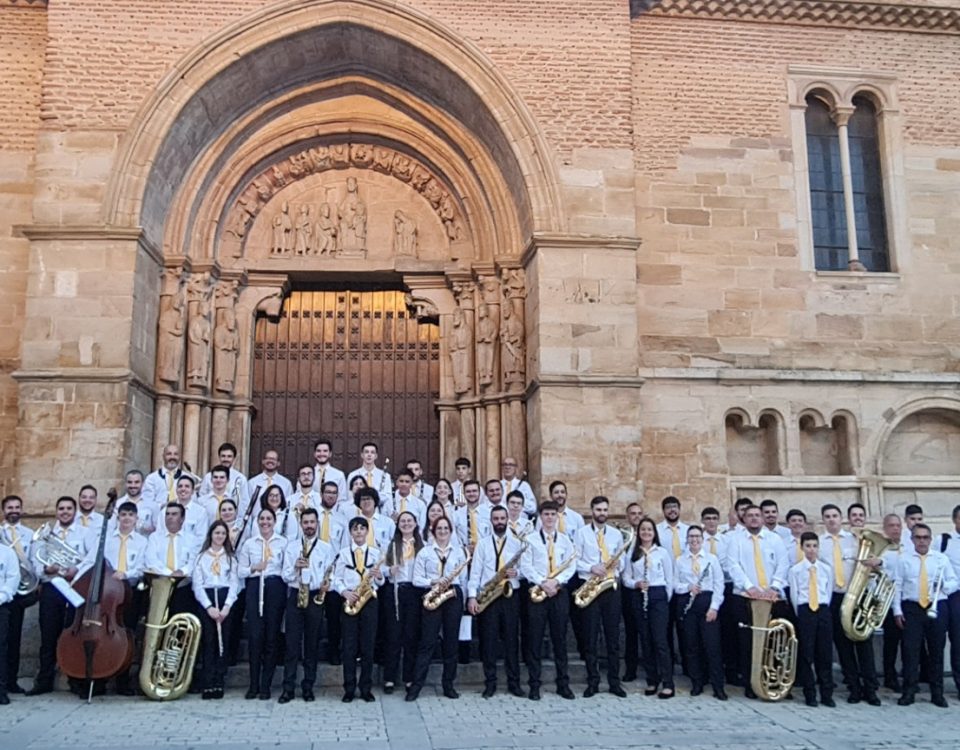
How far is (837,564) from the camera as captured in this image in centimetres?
807

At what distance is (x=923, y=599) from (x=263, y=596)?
564 cm

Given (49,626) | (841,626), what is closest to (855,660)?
(841,626)

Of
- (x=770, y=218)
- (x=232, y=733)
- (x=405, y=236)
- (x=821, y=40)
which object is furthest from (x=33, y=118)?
(x=821, y=40)

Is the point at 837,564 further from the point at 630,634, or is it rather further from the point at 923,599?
the point at 630,634

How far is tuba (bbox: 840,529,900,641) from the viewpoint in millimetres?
7797

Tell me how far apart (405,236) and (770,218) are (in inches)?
191

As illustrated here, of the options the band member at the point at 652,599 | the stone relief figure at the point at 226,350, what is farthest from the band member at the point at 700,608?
the stone relief figure at the point at 226,350

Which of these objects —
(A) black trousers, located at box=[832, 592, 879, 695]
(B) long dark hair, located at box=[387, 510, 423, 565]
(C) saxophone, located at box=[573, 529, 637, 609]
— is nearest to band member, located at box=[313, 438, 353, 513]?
(B) long dark hair, located at box=[387, 510, 423, 565]

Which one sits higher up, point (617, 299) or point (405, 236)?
point (405, 236)

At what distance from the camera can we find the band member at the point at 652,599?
311 inches

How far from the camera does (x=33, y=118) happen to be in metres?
11.4

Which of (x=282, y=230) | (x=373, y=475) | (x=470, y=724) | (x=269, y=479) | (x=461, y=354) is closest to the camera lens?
(x=470, y=724)

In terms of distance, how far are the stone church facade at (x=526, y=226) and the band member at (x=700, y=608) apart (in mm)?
2387

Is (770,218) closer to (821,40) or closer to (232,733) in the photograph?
(821,40)
